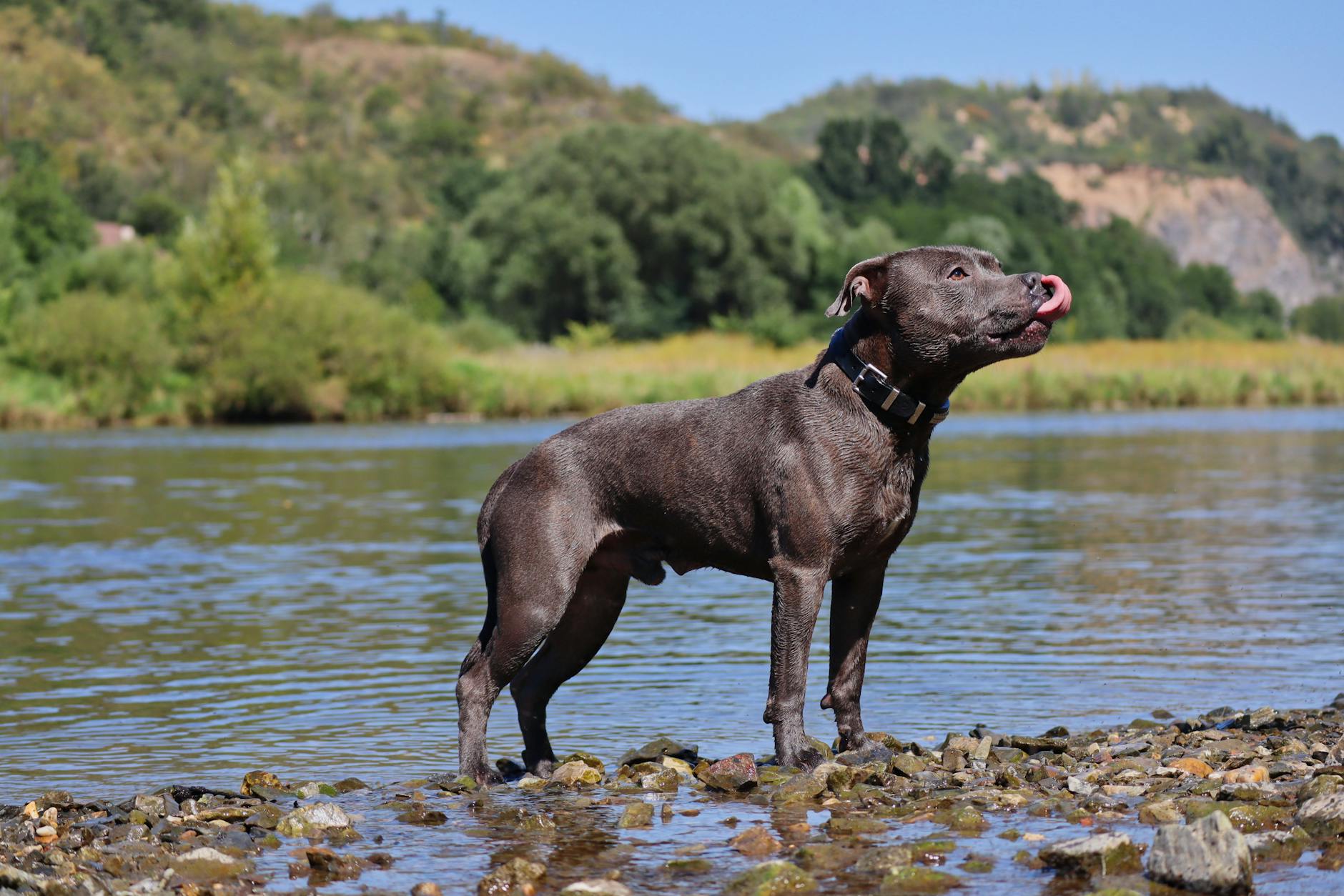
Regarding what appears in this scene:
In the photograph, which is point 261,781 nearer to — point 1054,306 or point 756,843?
point 756,843

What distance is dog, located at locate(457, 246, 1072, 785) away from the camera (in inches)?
313

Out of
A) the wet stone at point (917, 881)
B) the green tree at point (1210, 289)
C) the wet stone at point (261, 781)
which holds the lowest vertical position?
the wet stone at point (261, 781)

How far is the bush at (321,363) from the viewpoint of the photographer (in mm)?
60250

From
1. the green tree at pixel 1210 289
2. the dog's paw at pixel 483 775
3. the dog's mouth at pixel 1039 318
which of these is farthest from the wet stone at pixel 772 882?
the green tree at pixel 1210 289

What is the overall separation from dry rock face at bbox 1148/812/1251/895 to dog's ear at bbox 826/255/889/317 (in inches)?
107

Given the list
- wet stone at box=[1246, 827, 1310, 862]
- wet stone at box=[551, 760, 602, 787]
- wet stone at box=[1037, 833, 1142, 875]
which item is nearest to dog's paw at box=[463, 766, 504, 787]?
wet stone at box=[551, 760, 602, 787]

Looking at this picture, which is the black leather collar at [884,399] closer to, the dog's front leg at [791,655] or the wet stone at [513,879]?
the dog's front leg at [791,655]

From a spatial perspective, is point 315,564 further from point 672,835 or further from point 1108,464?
point 1108,464

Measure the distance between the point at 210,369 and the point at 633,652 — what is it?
5133 centimetres

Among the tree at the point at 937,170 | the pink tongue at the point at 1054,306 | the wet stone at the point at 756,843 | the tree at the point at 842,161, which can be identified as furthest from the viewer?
the tree at the point at 937,170

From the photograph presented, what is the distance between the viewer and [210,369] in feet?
203

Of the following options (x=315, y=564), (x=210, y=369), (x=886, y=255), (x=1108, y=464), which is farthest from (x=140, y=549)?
(x=210, y=369)

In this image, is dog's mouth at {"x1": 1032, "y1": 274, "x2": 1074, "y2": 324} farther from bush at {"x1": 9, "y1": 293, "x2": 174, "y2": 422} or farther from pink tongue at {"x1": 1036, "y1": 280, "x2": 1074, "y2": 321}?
bush at {"x1": 9, "y1": 293, "x2": 174, "y2": 422}

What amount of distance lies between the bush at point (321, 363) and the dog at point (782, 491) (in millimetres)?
52735
